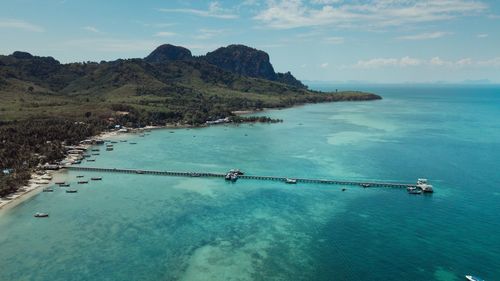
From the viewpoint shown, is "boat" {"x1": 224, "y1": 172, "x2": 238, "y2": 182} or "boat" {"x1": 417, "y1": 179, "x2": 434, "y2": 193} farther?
"boat" {"x1": 224, "y1": 172, "x2": 238, "y2": 182}

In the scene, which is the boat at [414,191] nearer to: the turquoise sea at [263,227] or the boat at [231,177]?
the turquoise sea at [263,227]

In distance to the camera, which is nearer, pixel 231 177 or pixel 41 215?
pixel 41 215

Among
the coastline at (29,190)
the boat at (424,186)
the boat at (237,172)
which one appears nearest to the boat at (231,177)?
the boat at (237,172)

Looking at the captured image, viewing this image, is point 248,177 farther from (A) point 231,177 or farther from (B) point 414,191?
(B) point 414,191

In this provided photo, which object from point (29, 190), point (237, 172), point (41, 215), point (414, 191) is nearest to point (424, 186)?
point (414, 191)

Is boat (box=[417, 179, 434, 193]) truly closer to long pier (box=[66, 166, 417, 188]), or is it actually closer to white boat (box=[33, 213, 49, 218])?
long pier (box=[66, 166, 417, 188])

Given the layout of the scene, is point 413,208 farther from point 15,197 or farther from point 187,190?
point 15,197

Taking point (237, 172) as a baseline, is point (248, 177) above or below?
below

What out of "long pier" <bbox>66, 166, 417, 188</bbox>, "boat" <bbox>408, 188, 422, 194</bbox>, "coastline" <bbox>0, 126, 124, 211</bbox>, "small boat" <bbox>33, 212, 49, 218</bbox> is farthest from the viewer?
"long pier" <bbox>66, 166, 417, 188</bbox>

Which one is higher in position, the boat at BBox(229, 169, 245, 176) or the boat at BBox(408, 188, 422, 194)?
the boat at BBox(229, 169, 245, 176)

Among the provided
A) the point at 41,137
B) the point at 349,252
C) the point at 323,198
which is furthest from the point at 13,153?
the point at 349,252

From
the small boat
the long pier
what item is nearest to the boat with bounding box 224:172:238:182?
the long pier
